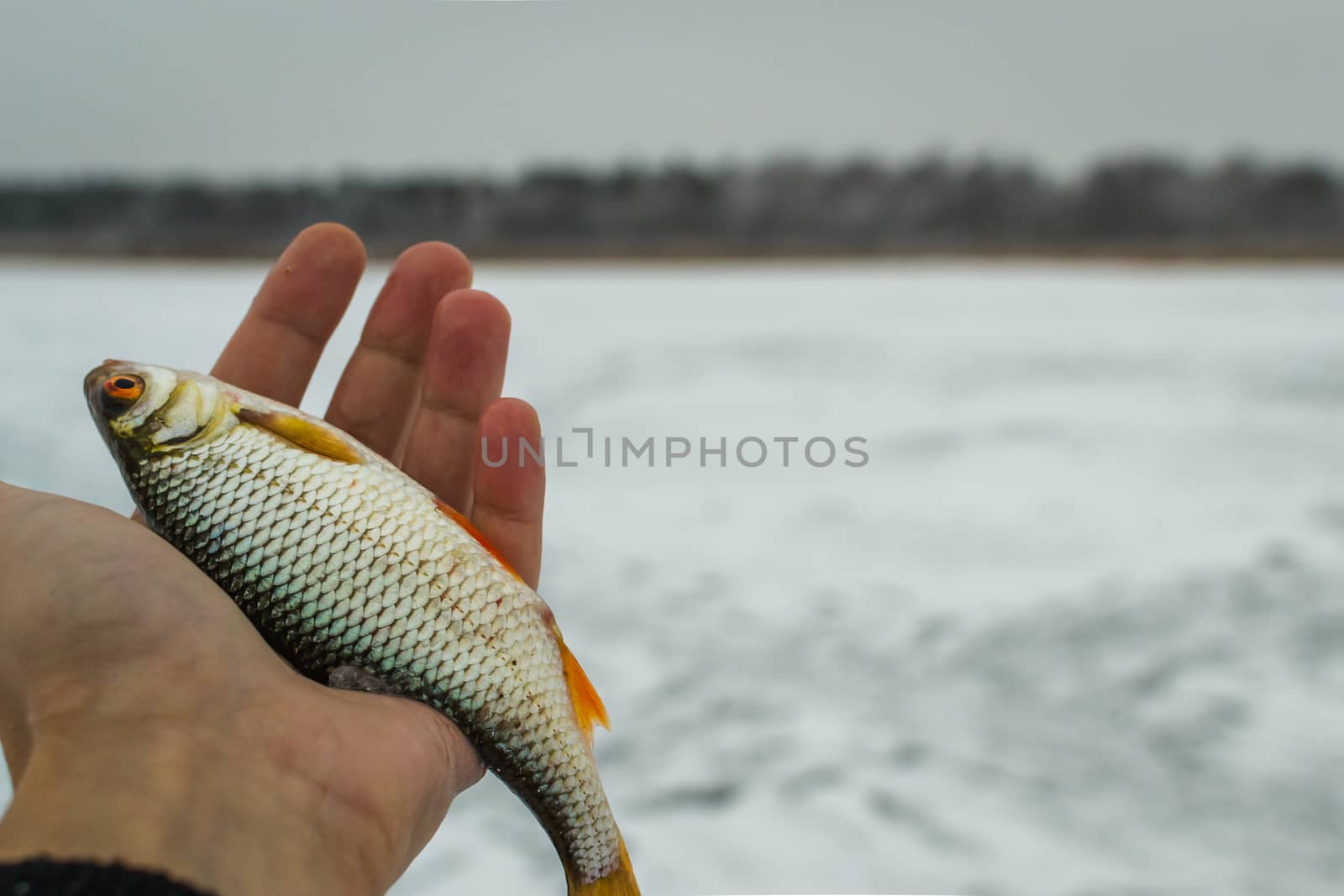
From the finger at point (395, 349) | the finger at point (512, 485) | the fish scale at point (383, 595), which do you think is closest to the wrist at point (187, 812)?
the fish scale at point (383, 595)

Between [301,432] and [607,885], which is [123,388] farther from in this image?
[607,885]

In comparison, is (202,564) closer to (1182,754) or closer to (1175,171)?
(1182,754)

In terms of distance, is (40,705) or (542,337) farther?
(542,337)

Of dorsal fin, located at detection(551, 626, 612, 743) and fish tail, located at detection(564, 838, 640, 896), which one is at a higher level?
dorsal fin, located at detection(551, 626, 612, 743)

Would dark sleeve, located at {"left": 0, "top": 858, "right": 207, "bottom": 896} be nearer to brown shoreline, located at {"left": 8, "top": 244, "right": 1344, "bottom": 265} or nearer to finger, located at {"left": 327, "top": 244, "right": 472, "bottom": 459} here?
finger, located at {"left": 327, "top": 244, "right": 472, "bottom": 459}

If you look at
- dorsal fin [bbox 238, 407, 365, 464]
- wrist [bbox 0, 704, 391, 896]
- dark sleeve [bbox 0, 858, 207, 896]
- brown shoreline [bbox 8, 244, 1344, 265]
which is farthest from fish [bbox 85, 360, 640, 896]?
brown shoreline [bbox 8, 244, 1344, 265]

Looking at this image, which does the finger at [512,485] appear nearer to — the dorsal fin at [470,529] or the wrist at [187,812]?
the dorsal fin at [470,529]

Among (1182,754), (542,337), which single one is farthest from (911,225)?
(1182,754)
